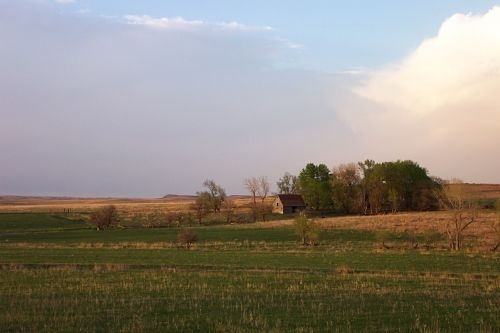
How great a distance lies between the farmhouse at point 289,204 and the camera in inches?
5162

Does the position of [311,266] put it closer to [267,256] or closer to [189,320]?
[267,256]

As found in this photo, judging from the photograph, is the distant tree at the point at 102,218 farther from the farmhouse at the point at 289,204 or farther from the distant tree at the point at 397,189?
the distant tree at the point at 397,189

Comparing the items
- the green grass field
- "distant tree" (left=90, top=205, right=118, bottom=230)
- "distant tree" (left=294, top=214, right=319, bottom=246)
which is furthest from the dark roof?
the green grass field

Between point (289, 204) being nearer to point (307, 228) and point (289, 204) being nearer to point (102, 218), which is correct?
point (102, 218)

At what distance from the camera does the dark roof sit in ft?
431

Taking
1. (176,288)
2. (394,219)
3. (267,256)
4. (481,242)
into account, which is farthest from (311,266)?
(394,219)

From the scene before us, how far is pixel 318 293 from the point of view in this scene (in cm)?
2028

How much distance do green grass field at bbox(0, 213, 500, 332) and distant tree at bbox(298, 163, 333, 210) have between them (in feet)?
281

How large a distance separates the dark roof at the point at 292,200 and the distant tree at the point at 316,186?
2826mm

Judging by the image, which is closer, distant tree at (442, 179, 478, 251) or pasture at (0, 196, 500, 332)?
pasture at (0, 196, 500, 332)

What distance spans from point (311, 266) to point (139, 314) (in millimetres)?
19186

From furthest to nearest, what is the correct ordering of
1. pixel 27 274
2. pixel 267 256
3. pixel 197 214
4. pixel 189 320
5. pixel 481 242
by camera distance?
pixel 197 214 < pixel 481 242 < pixel 267 256 < pixel 27 274 < pixel 189 320

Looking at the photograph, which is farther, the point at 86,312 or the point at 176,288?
the point at 176,288

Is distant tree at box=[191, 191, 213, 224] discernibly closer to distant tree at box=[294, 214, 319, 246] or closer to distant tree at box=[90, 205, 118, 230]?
distant tree at box=[90, 205, 118, 230]
